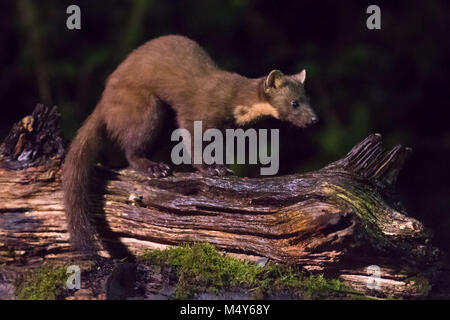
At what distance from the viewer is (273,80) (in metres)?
4.74

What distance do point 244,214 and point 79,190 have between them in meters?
1.11

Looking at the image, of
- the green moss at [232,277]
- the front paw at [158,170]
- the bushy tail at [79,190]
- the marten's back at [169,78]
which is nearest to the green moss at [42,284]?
the bushy tail at [79,190]

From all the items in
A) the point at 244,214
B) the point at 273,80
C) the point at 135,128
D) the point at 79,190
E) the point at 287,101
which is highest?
the point at 273,80

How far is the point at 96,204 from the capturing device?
13.4 feet

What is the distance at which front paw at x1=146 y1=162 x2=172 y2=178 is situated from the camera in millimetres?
4223

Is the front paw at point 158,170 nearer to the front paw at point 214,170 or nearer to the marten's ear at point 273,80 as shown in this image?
the front paw at point 214,170

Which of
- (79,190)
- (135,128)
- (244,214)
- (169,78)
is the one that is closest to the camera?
(244,214)

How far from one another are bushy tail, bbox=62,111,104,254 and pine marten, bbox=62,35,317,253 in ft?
0.27

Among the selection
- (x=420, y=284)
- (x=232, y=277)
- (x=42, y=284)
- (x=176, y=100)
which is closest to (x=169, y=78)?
(x=176, y=100)

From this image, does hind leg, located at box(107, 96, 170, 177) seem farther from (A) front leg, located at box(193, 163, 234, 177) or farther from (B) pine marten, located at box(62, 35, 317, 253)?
(A) front leg, located at box(193, 163, 234, 177)

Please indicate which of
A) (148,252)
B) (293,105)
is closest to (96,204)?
(148,252)

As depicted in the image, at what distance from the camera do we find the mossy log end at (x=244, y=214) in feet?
11.5

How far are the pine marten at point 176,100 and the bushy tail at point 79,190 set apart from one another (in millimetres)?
81

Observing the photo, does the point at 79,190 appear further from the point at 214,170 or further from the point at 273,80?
the point at 273,80
